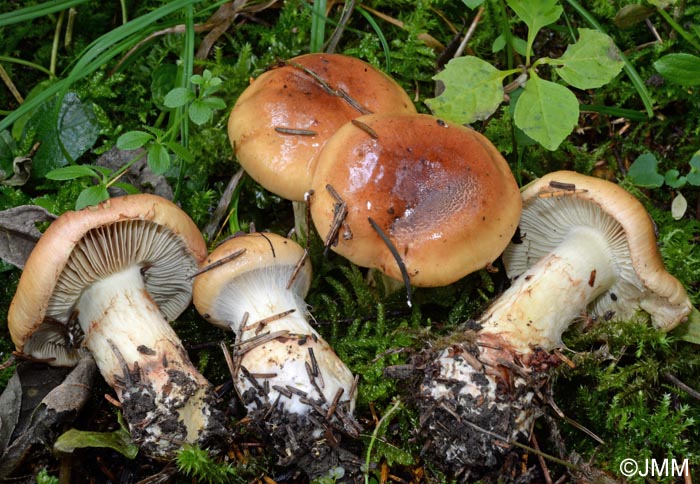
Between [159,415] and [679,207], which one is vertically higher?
[679,207]

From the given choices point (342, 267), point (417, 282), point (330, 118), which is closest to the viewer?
point (417, 282)

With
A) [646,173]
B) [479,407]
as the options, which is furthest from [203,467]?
[646,173]

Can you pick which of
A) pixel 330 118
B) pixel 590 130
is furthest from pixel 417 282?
pixel 590 130

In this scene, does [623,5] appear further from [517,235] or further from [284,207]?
[284,207]

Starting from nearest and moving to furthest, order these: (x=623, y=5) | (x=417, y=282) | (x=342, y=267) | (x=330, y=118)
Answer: (x=417, y=282)
(x=330, y=118)
(x=342, y=267)
(x=623, y=5)

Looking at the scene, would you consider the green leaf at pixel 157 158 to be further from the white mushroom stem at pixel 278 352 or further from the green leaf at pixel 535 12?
the green leaf at pixel 535 12

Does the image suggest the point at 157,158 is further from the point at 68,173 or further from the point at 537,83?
the point at 537,83
